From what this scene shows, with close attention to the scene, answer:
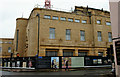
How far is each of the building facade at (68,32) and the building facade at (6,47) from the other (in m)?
24.7

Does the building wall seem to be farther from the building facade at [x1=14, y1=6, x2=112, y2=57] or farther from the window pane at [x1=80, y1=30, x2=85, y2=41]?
the window pane at [x1=80, y1=30, x2=85, y2=41]

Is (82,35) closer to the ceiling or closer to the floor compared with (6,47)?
closer to the ceiling

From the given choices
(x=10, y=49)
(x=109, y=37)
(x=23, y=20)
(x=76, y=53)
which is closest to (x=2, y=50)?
(x=10, y=49)

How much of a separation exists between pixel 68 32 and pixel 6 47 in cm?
3469

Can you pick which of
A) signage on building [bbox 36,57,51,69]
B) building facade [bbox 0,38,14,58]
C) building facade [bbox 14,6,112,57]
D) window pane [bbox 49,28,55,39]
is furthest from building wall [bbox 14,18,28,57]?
signage on building [bbox 36,57,51,69]

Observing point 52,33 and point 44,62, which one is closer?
point 44,62

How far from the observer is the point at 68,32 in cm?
2908

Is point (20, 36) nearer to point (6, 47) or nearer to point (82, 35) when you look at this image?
point (6, 47)

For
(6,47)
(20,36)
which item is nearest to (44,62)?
(20,36)

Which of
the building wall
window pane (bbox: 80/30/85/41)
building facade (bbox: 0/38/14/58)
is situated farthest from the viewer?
building facade (bbox: 0/38/14/58)

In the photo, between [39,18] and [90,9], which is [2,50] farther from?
[90,9]

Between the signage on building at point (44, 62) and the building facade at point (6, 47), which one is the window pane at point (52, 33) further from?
the building facade at point (6, 47)

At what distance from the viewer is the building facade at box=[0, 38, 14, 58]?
5045cm

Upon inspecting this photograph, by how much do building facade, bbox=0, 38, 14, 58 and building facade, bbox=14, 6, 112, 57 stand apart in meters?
24.7
